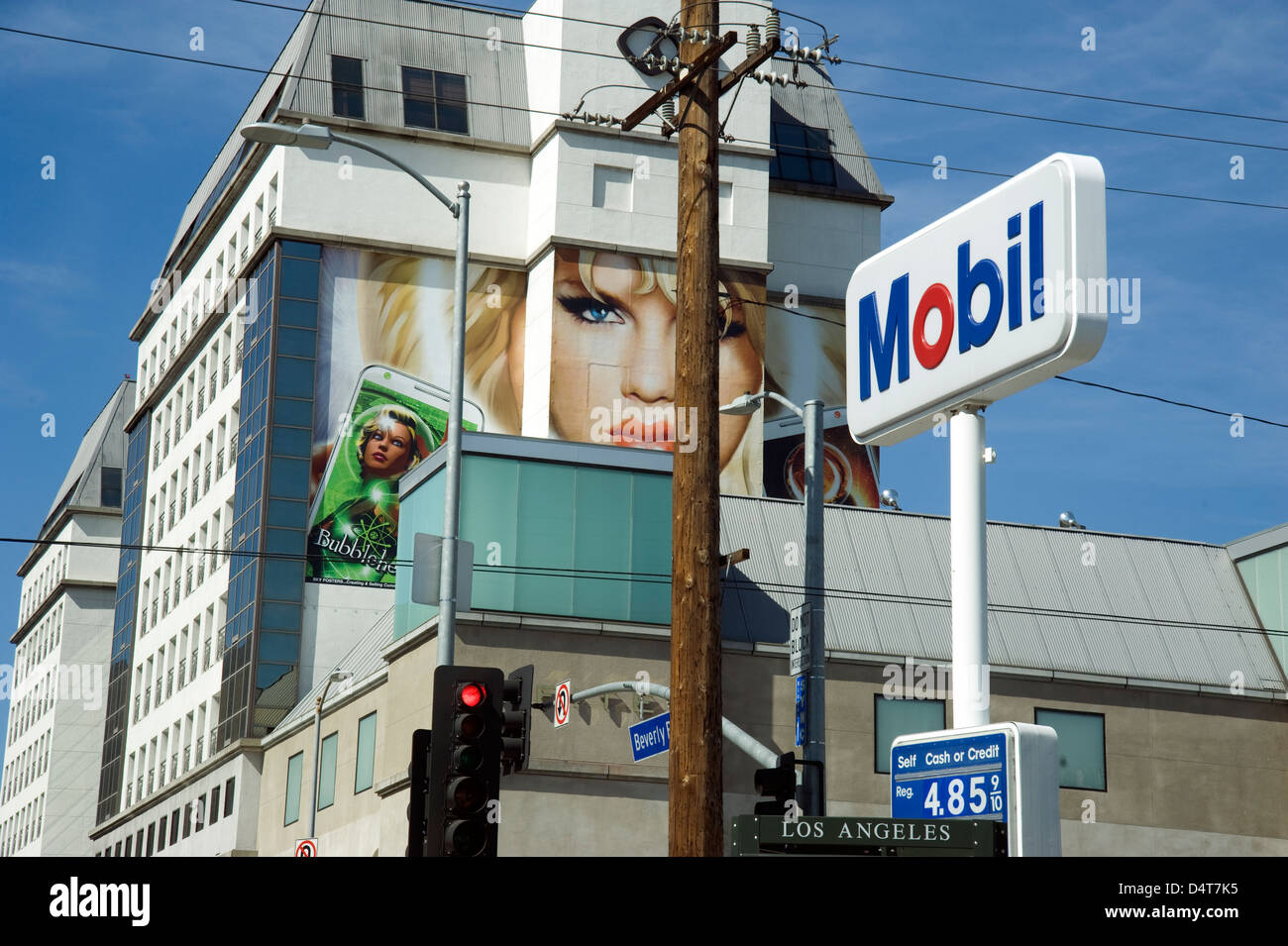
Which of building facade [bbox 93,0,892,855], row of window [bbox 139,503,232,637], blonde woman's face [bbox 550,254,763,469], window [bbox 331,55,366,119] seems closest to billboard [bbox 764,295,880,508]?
building facade [bbox 93,0,892,855]

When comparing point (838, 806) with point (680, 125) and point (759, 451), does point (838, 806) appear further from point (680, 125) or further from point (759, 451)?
point (759, 451)

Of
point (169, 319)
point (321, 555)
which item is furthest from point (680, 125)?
point (169, 319)

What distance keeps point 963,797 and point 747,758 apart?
87.6ft

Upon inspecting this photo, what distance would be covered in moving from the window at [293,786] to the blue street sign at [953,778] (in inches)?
1414

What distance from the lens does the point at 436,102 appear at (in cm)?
6406

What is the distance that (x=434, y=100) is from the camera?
210 ft

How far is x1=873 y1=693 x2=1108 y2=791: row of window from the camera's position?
3550cm

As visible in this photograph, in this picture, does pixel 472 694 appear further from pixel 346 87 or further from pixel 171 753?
pixel 171 753

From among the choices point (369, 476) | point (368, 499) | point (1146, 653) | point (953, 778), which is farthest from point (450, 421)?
point (369, 476)

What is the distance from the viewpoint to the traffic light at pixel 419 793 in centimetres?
1559
